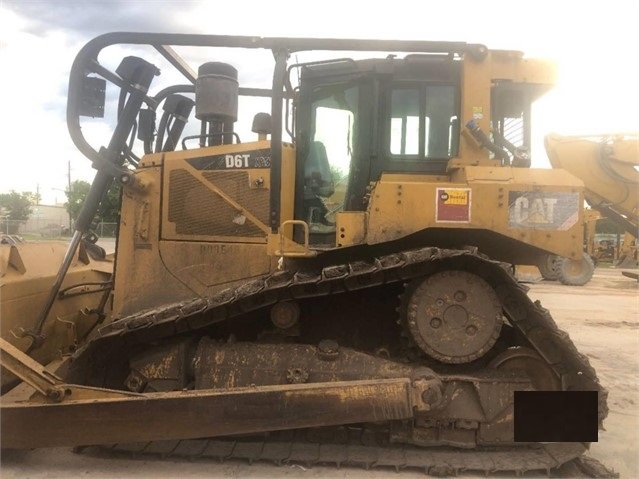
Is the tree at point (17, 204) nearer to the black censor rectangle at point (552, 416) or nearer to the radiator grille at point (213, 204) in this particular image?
the radiator grille at point (213, 204)

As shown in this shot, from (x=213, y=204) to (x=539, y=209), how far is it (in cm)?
256

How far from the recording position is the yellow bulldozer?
3613mm

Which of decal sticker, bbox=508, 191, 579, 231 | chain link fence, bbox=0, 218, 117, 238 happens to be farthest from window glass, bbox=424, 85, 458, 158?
chain link fence, bbox=0, 218, 117, 238

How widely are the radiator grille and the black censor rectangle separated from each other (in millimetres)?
2409

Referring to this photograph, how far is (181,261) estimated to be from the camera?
4465 millimetres

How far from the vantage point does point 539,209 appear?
3.73 meters

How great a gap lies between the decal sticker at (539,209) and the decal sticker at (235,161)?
6.35 ft

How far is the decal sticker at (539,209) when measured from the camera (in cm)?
373

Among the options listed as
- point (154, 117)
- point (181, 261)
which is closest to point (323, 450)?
point (181, 261)

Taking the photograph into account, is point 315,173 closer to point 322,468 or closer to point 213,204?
point 213,204

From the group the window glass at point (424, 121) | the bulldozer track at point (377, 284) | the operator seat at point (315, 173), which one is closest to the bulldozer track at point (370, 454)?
the bulldozer track at point (377, 284)

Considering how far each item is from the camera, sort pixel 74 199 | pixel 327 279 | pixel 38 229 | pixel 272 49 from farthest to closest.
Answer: pixel 74 199
pixel 38 229
pixel 272 49
pixel 327 279

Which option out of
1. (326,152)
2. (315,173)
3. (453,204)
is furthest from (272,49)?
(453,204)

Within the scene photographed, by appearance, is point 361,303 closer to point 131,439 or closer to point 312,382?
point 312,382
